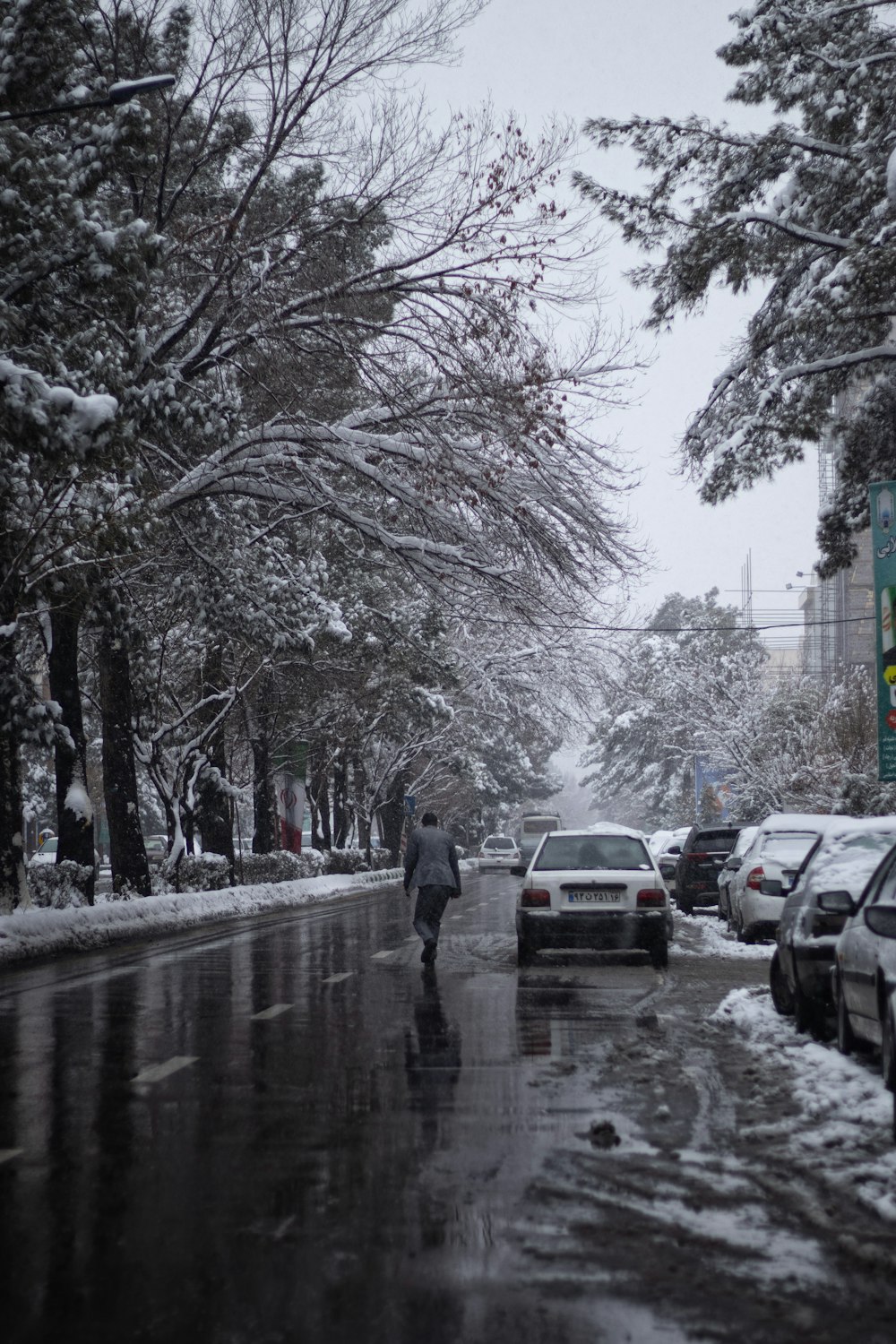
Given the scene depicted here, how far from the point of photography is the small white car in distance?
71375 millimetres

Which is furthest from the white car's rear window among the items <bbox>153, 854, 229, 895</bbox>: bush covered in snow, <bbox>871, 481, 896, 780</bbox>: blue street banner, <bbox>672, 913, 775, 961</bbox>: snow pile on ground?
<bbox>153, 854, 229, 895</bbox>: bush covered in snow

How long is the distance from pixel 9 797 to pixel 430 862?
595 cm

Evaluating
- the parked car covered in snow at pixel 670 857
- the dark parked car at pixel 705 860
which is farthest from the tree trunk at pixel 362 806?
the dark parked car at pixel 705 860

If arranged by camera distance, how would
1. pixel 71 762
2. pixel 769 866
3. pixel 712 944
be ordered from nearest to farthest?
pixel 769 866, pixel 712 944, pixel 71 762

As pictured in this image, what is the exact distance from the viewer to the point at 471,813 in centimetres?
8631

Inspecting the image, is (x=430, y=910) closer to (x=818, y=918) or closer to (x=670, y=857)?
(x=818, y=918)

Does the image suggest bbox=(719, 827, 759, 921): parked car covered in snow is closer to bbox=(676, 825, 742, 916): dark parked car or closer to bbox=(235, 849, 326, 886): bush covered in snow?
bbox=(676, 825, 742, 916): dark parked car

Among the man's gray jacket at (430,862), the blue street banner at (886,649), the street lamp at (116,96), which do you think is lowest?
the man's gray jacket at (430,862)

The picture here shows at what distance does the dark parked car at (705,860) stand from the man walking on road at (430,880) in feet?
42.3

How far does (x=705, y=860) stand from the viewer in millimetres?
30234

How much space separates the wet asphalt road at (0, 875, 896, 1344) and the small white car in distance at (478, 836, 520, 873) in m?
59.1

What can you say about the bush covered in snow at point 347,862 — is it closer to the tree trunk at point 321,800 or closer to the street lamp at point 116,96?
the tree trunk at point 321,800

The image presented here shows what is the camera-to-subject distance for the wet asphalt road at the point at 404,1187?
456 cm

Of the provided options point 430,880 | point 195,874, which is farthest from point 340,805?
point 430,880
